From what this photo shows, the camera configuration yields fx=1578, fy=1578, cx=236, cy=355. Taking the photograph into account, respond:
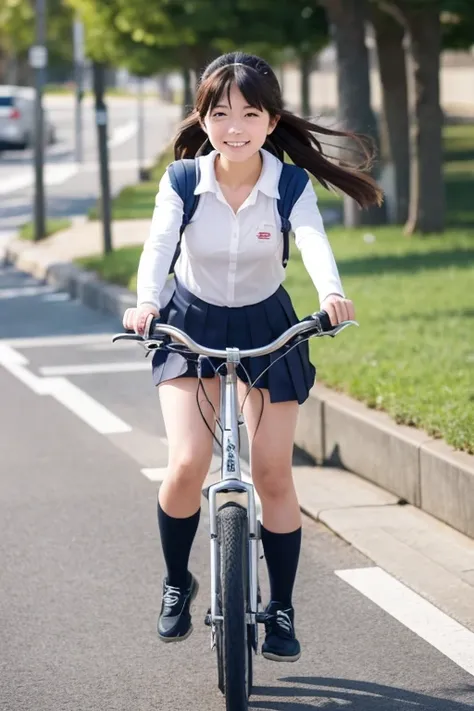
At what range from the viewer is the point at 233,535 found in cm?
405

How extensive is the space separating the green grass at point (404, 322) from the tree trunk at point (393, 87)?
4.47 feet

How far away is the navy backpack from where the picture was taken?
4.36 meters

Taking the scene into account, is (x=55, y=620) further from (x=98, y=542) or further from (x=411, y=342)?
(x=411, y=342)

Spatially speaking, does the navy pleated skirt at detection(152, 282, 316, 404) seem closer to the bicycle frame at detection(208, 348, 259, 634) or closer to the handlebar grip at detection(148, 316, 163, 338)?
the bicycle frame at detection(208, 348, 259, 634)

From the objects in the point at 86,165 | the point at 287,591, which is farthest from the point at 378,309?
the point at 86,165

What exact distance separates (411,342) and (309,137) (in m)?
4.87

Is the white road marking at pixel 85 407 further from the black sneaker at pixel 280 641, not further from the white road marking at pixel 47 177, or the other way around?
the white road marking at pixel 47 177

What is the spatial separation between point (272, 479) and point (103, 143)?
12763mm

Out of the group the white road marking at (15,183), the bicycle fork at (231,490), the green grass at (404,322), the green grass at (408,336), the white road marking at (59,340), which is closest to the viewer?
the bicycle fork at (231,490)

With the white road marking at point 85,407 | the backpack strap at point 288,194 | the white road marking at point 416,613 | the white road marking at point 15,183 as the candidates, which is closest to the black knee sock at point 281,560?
the white road marking at point 416,613

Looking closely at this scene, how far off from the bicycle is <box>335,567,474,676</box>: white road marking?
878 millimetres

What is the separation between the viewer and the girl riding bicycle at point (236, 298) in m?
4.29

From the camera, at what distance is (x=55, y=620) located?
207 inches

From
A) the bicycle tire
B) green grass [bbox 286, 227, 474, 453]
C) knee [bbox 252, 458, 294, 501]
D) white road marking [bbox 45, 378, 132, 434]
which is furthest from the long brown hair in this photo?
white road marking [bbox 45, 378, 132, 434]
